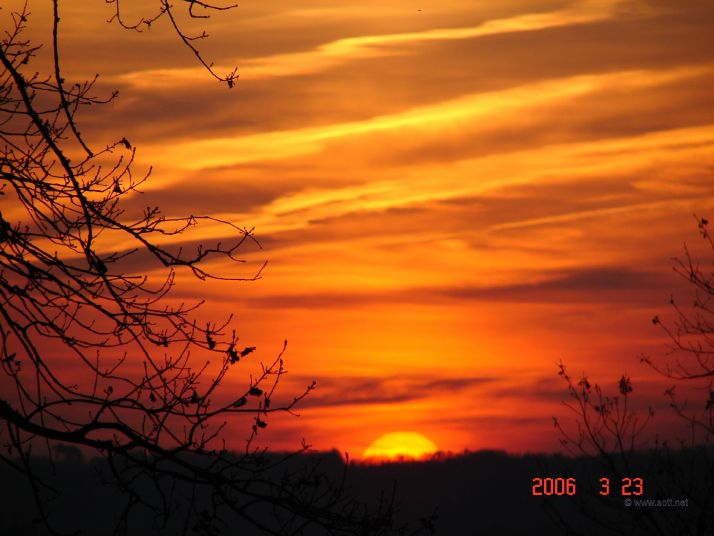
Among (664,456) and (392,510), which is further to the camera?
(664,456)

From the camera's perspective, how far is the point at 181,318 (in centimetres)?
669

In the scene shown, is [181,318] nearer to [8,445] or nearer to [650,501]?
[8,445]

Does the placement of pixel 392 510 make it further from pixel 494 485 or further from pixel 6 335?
pixel 494 485

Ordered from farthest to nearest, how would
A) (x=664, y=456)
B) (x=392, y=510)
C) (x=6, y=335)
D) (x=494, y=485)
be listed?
(x=494, y=485) < (x=664, y=456) < (x=392, y=510) < (x=6, y=335)

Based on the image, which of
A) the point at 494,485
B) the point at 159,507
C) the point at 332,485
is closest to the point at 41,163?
the point at 159,507

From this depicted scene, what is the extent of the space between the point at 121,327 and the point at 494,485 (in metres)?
31.8

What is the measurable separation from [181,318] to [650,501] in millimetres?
7536

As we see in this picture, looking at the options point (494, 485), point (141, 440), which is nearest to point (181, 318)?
point (141, 440)

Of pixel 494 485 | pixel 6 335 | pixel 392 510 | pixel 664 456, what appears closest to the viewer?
pixel 6 335

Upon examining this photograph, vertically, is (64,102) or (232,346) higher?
(64,102)

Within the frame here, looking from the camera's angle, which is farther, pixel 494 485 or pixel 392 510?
pixel 494 485

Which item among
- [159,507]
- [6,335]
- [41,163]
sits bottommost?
[159,507]

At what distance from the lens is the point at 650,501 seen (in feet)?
39.5

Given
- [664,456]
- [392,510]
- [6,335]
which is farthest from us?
[664,456]
